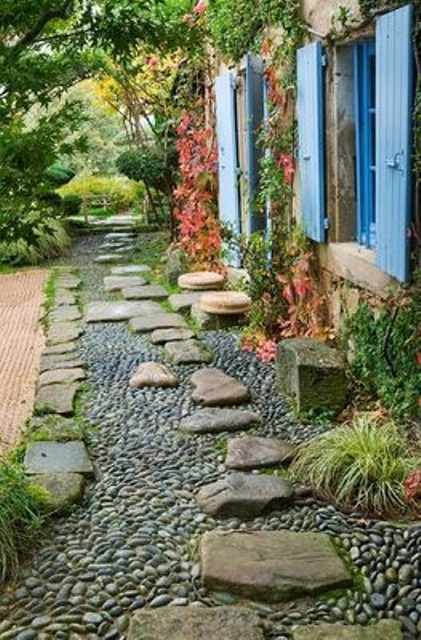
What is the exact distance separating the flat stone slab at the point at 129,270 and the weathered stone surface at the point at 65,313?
172 cm

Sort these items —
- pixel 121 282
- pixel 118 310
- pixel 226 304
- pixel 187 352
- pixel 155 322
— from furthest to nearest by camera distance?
pixel 121 282, pixel 118 310, pixel 155 322, pixel 226 304, pixel 187 352

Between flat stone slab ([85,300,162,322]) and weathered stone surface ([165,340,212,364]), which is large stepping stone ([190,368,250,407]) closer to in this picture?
weathered stone surface ([165,340,212,364])

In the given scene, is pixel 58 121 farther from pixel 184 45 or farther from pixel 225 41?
pixel 225 41


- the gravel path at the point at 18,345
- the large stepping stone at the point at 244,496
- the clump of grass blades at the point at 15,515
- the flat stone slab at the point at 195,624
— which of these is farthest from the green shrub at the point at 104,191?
the flat stone slab at the point at 195,624

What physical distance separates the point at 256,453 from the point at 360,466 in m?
0.63

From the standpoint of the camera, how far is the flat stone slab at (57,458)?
12.7 feet

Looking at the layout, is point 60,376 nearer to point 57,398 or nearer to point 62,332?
point 57,398

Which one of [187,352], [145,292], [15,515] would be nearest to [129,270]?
[145,292]

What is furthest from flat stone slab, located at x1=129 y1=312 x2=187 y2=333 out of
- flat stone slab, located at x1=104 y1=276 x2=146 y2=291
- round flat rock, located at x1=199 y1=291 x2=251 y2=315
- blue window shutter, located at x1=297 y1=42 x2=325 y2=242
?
blue window shutter, located at x1=297 y1=42 x2=325 y2=242

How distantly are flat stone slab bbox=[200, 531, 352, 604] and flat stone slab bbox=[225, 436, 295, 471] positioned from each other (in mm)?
694

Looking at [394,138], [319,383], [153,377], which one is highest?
[394,138]

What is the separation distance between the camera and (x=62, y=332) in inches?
270

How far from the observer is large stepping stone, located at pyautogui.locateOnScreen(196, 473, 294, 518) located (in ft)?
11.3

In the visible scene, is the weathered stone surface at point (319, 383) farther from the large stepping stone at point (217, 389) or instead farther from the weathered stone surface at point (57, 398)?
the weathered stone surface at point (57, 398)
